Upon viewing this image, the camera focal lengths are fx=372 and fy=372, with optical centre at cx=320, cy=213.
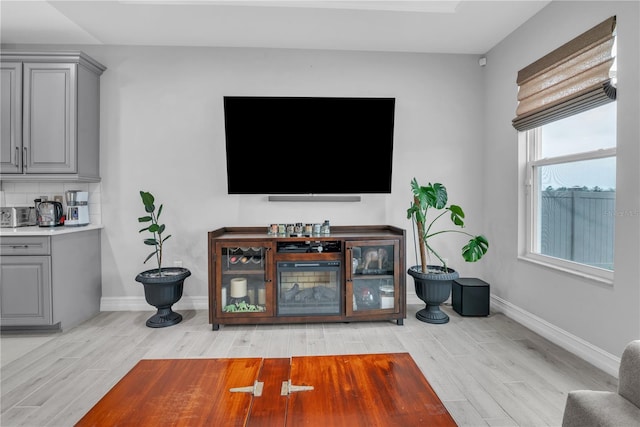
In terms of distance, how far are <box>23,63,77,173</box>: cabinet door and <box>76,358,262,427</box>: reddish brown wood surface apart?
2511 mm

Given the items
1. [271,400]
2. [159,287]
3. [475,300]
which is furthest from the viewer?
Answer: [475,300]

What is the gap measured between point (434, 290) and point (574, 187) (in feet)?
4.37

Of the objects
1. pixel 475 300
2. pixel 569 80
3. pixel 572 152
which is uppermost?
pixel 569 80

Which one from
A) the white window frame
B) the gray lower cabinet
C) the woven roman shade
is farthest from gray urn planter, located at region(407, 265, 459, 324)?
the gray lower cabinet

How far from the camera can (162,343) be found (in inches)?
112

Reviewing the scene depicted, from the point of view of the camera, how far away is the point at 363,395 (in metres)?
1.31

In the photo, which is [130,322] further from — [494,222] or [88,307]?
[494,222]

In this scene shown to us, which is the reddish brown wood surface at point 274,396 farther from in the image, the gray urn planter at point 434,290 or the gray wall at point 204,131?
the gray wall at point 204,131

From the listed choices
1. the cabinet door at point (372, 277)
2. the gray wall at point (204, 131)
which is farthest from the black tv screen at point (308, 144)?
the cabinet door at point (372, 277)

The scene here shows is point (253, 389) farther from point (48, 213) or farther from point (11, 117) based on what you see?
point (11, 117)

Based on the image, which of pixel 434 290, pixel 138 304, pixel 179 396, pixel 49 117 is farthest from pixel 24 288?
pixel 434 290

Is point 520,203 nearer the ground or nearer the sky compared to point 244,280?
nearer the sky

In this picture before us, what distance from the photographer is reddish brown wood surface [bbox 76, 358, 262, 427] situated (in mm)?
1160

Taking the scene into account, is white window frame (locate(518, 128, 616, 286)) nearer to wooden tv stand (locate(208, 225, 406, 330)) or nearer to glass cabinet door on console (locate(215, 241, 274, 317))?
wooden tv stand (locate(208, 225, 406, 330))
